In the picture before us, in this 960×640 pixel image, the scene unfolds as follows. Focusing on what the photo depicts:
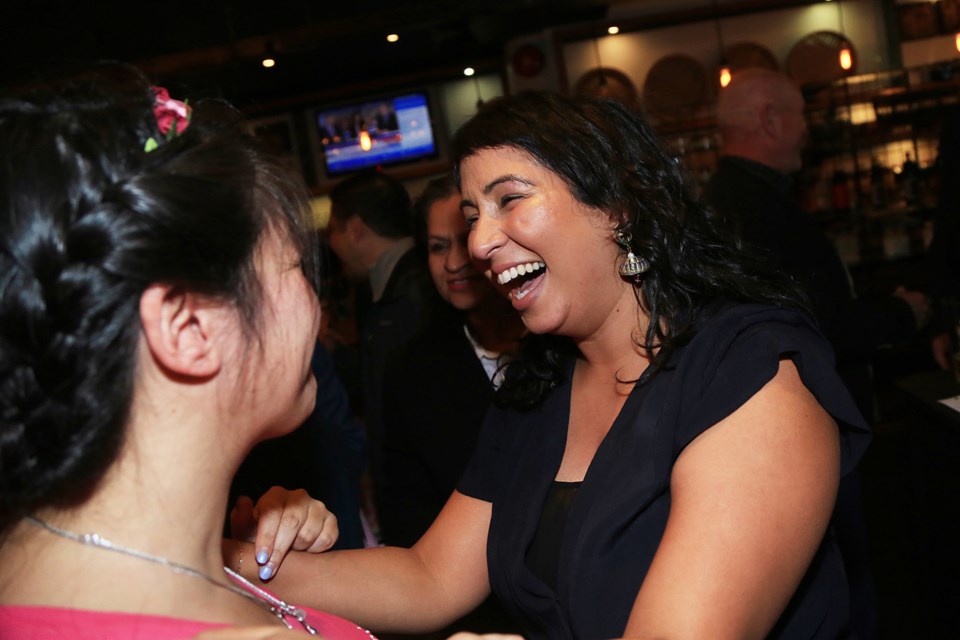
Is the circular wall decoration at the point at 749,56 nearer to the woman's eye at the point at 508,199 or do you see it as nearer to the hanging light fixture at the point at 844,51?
the hanging light fixture at the point at 844,51

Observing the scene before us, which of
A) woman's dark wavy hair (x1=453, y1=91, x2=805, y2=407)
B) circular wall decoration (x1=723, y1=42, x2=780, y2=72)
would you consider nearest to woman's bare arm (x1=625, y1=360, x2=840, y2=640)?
woman's dark wavy hair (x1=453, y1=91, x2=805, y2=407)

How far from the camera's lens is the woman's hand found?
142 cm

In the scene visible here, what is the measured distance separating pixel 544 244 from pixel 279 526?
0.66m

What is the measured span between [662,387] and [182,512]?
0.78 meters

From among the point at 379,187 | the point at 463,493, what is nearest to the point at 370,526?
A: the point at 379,187

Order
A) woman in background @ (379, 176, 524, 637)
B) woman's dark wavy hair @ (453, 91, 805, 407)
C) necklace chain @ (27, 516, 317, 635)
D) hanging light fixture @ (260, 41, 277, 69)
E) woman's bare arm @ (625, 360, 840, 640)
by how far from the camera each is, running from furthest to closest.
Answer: hanging light fixture @ (260, 41, 277, 69)
woman in background @ (379, 176, 524, 637)
woman's dark wavy hair @ (453, 91, 805, 407)
woman's bare arm @ (625, 360, 840, 640)
necklace chain @ (27, 516, 317, 635)

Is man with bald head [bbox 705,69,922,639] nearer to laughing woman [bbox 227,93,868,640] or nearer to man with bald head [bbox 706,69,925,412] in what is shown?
man with bald head [bbox 706,69,925,412]

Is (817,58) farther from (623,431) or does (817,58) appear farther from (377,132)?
(623,431)

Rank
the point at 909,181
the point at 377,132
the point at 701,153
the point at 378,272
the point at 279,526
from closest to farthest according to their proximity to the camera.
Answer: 1. the point at 279,526
2. the point at 378,272
3. the point at 909,181
4. the point at 701,153
5. the point at 377,132

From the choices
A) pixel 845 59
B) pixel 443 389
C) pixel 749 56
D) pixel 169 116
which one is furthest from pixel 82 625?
pixel 749 56

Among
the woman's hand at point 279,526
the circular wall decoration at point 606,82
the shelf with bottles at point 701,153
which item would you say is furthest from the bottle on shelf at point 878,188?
the woman's hand at point 279,526

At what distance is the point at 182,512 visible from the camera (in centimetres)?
98

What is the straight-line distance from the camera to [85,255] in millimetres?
826

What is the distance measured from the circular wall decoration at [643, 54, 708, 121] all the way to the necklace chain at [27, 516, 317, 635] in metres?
6.44
